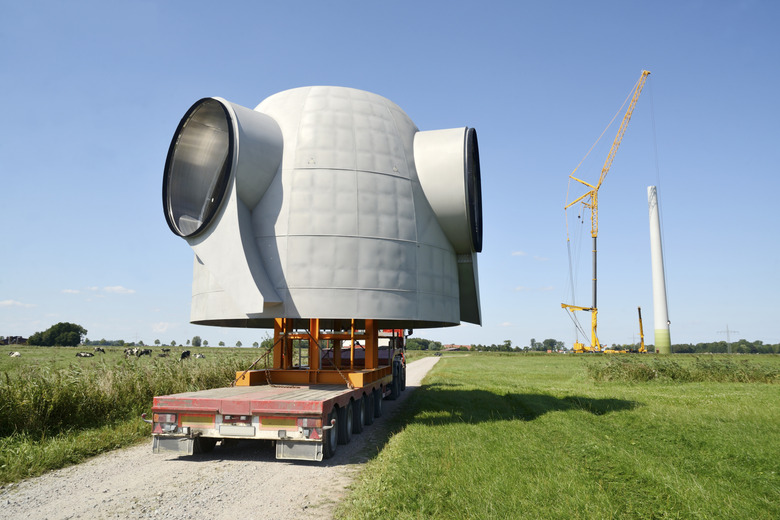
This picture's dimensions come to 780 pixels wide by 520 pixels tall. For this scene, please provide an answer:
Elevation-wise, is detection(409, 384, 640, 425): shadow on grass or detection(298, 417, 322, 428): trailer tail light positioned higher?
detection(298, 417, 322, 428): trailer tail light

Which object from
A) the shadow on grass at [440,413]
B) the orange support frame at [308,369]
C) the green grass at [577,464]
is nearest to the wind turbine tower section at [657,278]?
the shadow on grass at [440,413]

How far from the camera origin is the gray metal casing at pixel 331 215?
1253cm

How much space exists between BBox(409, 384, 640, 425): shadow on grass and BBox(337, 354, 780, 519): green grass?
81 mm

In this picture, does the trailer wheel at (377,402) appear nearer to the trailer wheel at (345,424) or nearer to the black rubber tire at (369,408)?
the black rubber tire at (369,408)

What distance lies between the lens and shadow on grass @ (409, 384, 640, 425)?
14477 millimetres

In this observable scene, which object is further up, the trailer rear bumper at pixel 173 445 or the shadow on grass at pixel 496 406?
the trailer rear bumper at pixel 173 445

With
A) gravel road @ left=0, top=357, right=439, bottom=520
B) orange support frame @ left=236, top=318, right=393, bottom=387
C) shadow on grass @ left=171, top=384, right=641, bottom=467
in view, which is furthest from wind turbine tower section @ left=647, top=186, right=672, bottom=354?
gravel road @ left=0, top=357, right=439, bottom=520

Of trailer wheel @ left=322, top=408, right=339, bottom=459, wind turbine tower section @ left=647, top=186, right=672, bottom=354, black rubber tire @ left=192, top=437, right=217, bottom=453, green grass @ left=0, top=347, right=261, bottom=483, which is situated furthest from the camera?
wind turbine tower section @ left=647, top=186, right=672, bottom=354

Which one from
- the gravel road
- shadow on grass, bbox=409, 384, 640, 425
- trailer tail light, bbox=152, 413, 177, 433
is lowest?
shadow on grass, bbox=409, 384, 640, 425

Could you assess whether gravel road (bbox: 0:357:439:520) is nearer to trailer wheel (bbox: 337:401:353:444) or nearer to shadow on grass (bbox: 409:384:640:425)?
trailer wheel (bbox: 337:401:353:444)

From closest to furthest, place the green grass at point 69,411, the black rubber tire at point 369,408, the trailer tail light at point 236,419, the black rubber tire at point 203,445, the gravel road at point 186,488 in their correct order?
the gravel road at point 186,488 → the green grass at point 69,411 → the trailer tail light at point 236,419 → the black rubber tire at point 203,445 → the black rubber tire at point 369,408

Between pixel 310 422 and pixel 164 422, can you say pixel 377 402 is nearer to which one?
pixel 310 422

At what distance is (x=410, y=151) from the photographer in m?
14.7

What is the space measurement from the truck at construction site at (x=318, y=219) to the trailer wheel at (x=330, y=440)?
0.27 metres
